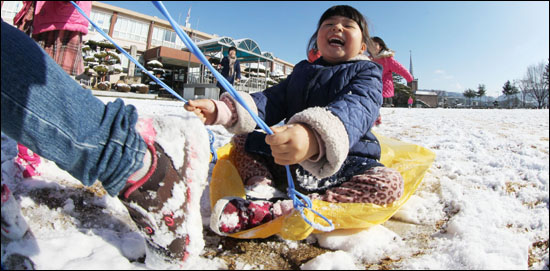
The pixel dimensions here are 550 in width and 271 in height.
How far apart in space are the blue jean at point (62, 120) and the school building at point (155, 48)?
11950mm

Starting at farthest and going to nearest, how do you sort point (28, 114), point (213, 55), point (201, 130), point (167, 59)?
point (167, 59)
point (213, 55)
point (201, 130)
point (28, 114)

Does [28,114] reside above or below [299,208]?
above

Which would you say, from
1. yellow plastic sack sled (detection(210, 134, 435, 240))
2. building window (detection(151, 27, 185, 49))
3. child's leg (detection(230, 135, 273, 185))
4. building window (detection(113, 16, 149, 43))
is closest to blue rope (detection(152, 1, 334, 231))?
yellow plastic sack sled (detection(210, 134, 435, 240))

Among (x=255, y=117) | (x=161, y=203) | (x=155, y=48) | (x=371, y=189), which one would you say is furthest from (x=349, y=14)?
(x=155, y=48)

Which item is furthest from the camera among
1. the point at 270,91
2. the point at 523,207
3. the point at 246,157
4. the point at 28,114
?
the point at 270,91

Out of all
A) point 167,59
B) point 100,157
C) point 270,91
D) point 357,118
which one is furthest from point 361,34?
point 167,59

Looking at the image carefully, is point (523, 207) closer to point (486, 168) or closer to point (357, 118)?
point (486, 168)

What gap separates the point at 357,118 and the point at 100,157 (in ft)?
2.08

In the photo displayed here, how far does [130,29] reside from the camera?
58.6ft

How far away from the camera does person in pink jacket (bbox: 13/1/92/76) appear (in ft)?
5.68

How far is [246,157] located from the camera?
1.21 m

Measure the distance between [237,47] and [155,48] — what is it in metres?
6.66

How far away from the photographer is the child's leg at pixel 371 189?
2.88ft

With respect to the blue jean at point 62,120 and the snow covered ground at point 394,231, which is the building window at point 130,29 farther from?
the blue jean at point 62,120
